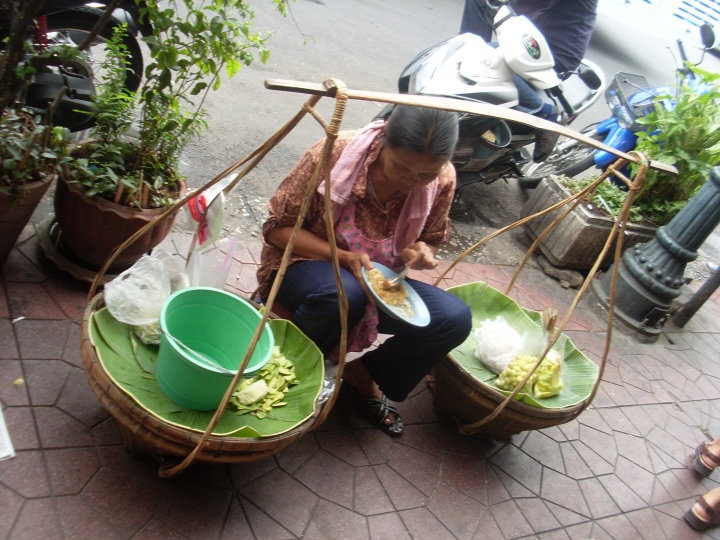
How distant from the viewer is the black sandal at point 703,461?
2.92 metres

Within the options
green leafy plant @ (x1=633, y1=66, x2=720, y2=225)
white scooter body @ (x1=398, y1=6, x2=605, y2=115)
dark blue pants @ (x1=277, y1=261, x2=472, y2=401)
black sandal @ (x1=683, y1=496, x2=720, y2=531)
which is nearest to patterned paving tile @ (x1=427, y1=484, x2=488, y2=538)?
dark blue pants @ (x1=277, y1=261, x2=472, y2=401)

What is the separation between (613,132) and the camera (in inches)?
193

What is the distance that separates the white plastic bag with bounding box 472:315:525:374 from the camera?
99.3 inches

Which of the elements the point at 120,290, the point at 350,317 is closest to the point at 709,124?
the point at 350,317

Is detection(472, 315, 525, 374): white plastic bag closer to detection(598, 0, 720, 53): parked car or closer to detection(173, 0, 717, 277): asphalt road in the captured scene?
detection(173, 0, 717, 277): asphalt road

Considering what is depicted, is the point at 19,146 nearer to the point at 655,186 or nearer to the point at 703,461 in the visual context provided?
the point at 703,461

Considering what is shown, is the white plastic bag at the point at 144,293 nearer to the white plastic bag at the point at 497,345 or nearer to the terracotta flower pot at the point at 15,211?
the terracotta flower pot at the point at 15,211

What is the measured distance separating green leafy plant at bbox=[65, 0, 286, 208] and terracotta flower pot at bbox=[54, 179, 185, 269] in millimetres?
51

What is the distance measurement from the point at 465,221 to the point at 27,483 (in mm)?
3438

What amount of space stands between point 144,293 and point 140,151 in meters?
0.74

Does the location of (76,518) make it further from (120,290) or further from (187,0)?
(187,0)

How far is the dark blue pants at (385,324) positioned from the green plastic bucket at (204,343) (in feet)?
0.88

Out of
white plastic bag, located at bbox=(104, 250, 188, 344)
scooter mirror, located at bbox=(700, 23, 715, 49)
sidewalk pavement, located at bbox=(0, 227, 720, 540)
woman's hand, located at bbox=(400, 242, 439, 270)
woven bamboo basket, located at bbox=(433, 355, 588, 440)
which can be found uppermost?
scooter mirror, located at bbox=(700, 23, 715, 49)

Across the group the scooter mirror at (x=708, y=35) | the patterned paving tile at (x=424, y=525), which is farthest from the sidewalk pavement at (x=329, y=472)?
the scooter mirror at (x=708, y=35)
